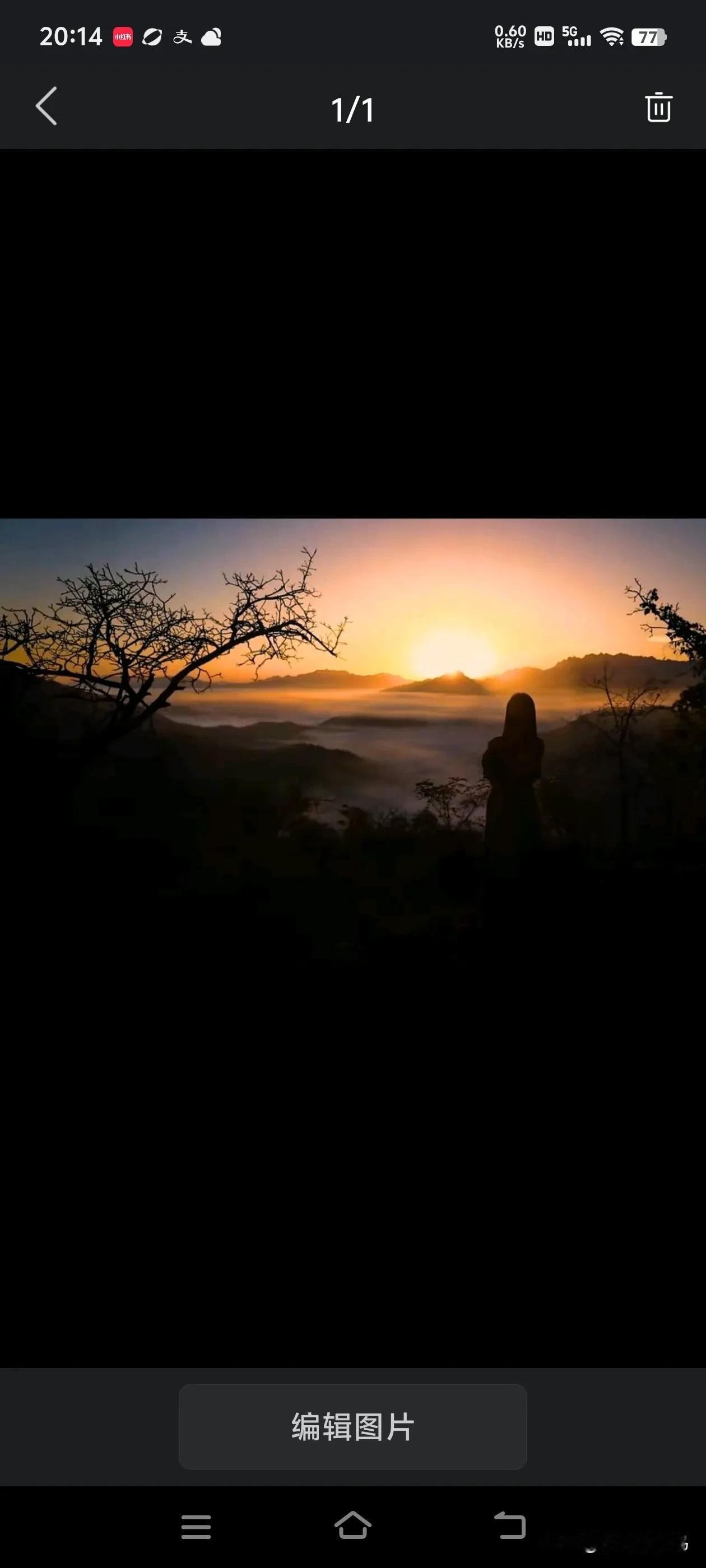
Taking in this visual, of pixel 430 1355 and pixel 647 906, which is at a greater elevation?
pixel 647 906

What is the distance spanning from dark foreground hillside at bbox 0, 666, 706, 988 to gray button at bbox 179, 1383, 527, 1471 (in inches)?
35.6

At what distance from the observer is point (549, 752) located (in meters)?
2.02

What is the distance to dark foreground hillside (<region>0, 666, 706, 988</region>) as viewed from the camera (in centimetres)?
199

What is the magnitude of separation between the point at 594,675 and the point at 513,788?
1.26ft
